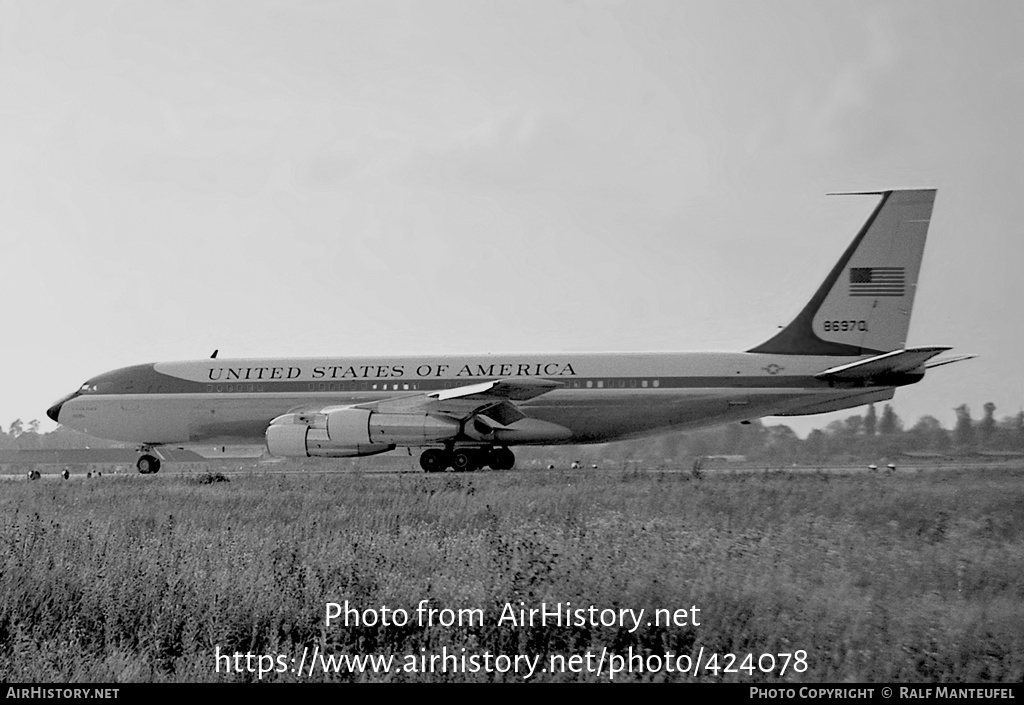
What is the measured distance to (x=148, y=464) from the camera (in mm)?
28578

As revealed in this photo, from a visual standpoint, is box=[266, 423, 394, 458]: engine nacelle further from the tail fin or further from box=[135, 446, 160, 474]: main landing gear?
the tail fin

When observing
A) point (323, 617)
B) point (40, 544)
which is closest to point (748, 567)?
point (323, 617)

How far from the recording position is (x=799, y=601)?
8500 mm

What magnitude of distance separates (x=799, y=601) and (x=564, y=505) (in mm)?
6903

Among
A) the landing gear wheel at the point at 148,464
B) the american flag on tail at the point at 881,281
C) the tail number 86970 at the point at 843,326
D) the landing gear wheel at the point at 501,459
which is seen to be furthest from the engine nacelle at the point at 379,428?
the american flag on tail at the point at 881,281

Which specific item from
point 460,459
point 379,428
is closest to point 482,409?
point 460,459

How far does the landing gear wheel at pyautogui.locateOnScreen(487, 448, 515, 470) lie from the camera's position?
83.7 feet

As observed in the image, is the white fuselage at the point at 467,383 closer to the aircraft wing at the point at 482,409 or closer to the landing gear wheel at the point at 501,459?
the aircraft wing at the point at 482,409

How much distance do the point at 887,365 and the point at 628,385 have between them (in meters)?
5.91

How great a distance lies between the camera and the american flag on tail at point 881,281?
24.6 metres

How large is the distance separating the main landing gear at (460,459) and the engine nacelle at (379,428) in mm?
1185

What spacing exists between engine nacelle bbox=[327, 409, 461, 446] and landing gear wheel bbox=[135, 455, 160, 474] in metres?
7.54

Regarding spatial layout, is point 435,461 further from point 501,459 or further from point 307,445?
point 307,445

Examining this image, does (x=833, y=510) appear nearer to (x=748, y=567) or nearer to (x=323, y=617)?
(x=748, y=567)
